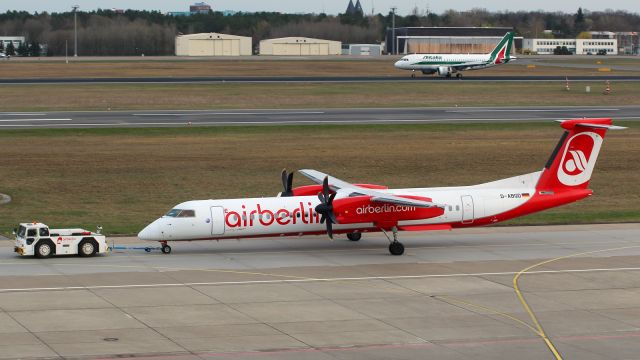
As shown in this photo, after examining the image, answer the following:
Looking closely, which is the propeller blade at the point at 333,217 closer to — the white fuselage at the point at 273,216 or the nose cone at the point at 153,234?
the white fuselage at the point at 273,216

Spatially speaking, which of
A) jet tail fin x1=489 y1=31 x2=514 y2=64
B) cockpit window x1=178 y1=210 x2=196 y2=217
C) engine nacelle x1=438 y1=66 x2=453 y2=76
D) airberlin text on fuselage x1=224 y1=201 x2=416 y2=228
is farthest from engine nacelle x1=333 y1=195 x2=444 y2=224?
jet tail fin x1=489 y1=31 x2=514 y2=64

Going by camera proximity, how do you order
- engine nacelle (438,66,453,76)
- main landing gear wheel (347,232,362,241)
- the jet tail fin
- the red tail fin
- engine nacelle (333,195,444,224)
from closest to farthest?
engine nacelle (333,195,444,224), the red tail fin, main landing gear wheel (347,232,362,241), engine nacelle (438,66,453,76), the jet tail fin

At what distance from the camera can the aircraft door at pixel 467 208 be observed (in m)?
44.8

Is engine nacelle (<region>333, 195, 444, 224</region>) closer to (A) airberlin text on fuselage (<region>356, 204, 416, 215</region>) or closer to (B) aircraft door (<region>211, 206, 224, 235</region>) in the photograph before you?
(A) airberlin text on fuselage (<region>356, 204, 416, 215</region>)

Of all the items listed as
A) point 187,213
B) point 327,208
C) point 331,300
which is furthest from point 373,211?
point 331,300

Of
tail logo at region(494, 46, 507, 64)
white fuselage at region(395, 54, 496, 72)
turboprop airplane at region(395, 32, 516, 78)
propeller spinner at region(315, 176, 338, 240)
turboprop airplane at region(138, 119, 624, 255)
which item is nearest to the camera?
propeller spinner at region(315, 176, 338, 240)

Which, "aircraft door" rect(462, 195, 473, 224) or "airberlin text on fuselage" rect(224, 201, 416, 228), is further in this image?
"aircraft door" rect(462, 195, 473, 224)

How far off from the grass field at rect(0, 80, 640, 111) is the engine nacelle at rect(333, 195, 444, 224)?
64.3 meters

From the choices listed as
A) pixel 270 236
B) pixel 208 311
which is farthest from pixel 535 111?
pixel 208 311

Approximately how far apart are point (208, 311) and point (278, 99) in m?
81.4

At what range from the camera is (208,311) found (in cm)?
3384

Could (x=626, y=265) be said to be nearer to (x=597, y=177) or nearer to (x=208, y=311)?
(x=208, y=311)

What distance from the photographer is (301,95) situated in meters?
118

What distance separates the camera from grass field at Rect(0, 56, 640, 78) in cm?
15825
